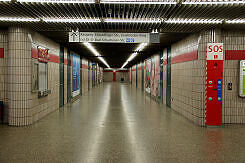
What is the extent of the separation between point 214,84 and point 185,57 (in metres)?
1.91

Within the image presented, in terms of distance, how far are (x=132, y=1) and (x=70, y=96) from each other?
8486 millimetres

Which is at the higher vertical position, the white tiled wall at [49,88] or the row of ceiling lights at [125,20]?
the row of ceiling lights at [125,20]

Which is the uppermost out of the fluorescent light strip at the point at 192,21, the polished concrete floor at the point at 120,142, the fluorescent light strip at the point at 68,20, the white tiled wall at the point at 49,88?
the fluorescent light strip at the point at 68,20

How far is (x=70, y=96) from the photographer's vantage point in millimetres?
11133

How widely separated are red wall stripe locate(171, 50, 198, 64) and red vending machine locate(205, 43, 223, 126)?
26.0 inches

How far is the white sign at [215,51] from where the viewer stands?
568cm

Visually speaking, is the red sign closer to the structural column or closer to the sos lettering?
the structural column

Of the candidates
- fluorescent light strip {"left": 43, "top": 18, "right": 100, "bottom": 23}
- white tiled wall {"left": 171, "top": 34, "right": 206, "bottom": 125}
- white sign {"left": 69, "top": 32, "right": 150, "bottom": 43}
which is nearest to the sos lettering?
white tiled wall {"left": 171, "top": 34, "right": 206, "bottom": 125}

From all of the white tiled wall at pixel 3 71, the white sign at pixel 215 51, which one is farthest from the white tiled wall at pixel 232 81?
Result: the white tiled wall at pixel 3 71

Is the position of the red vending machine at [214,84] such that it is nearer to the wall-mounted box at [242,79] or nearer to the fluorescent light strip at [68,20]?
the wall-mounted box at [242,79]

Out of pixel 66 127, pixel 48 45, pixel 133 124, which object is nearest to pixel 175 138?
pixel 133 124

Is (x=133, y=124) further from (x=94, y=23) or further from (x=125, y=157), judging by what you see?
(x=94, y=23)

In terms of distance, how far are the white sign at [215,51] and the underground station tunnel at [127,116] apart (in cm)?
3

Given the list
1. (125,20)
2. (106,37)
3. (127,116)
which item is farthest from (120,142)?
(125,20)
